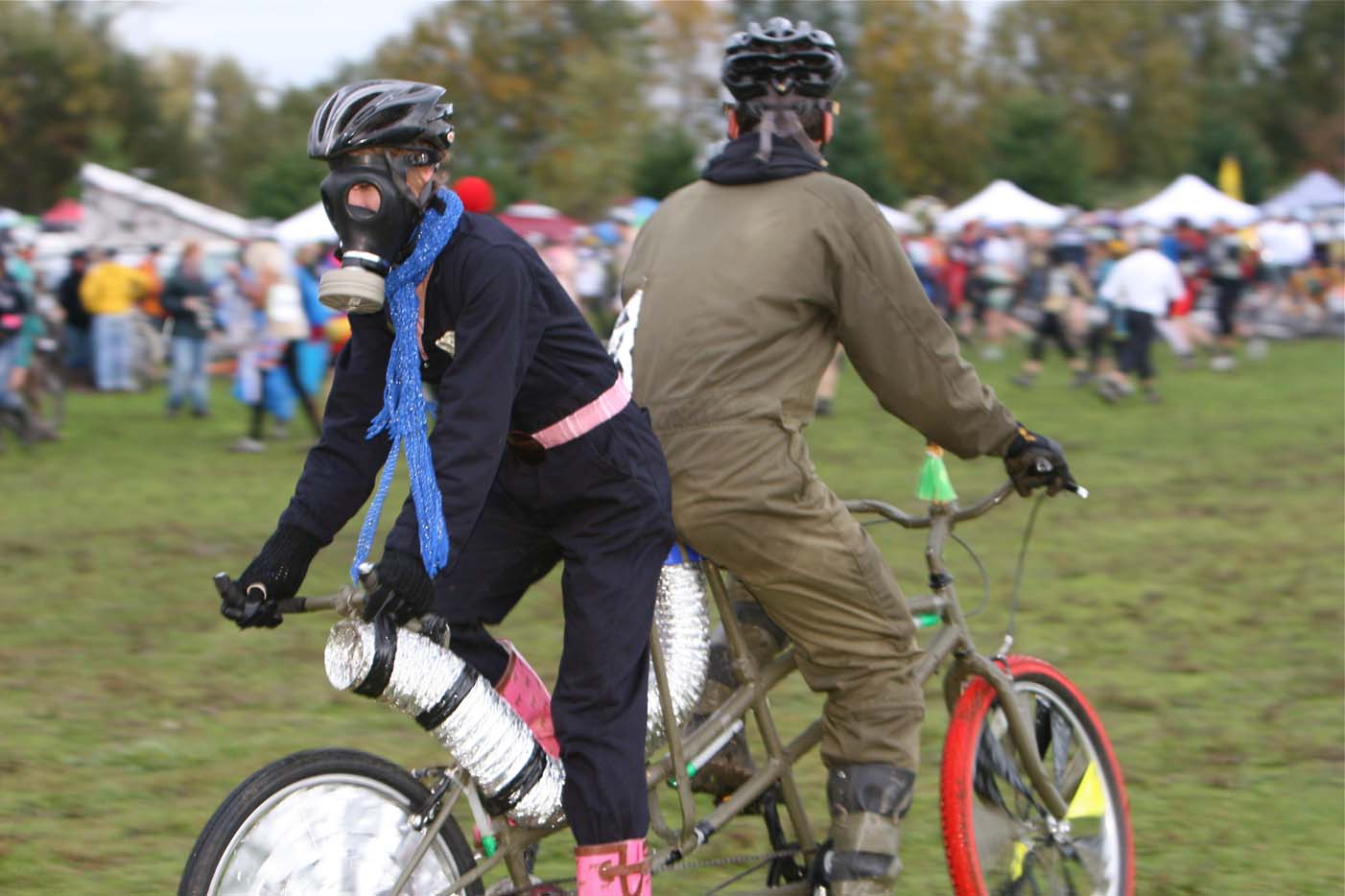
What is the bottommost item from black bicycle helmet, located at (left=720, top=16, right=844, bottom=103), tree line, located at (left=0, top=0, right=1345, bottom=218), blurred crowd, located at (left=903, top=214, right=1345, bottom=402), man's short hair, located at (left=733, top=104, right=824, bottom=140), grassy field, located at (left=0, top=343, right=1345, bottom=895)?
tree line, located at (left=0, top=0, right=1345, bottom=218)

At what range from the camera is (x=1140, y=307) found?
18766 mm

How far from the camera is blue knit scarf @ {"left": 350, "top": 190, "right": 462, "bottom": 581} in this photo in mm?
3072

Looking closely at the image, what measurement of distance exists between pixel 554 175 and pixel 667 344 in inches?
2138

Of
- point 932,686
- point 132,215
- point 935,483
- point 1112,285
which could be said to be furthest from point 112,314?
point 935,483

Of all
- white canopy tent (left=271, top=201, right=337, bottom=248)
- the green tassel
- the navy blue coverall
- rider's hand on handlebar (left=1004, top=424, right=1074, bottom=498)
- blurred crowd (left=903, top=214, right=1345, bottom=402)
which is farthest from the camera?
white canopy tent (left=271, top=201, right=337, bottom=248)

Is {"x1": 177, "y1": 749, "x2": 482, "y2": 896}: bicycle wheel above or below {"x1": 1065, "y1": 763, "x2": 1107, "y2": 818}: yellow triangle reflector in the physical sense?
above

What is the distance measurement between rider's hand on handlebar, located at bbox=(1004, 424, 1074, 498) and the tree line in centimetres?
3874

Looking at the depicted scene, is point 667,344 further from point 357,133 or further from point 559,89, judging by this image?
point 559,89

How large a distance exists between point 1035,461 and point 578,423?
43.3 inches

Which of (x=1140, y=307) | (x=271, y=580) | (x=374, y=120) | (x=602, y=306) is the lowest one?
(x=602, y=306)

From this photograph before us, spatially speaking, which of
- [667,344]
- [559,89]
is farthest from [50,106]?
[667,344]

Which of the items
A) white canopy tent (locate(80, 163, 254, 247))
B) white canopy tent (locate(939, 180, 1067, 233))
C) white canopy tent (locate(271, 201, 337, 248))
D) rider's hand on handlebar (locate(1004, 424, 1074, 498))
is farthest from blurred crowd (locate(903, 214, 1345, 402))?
rider's hand on handlebar (locate(1004, 424, 1074, 498))

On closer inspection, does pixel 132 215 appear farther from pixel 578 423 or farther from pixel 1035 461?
pixel 578 423

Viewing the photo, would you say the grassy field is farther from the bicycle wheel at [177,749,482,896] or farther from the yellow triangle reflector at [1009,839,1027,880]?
the bicycle wheel at [177,749,482,896]
